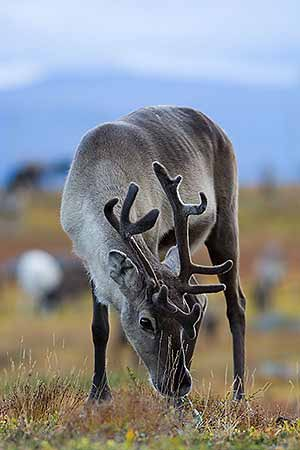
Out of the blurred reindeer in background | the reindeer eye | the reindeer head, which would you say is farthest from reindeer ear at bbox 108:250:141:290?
the blurred reindeer in background

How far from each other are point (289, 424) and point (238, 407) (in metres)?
0.42

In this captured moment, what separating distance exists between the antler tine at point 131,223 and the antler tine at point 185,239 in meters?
0.26

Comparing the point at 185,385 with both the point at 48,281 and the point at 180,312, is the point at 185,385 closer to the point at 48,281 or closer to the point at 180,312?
the point at 180,312

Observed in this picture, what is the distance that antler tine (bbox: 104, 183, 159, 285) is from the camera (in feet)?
28.7

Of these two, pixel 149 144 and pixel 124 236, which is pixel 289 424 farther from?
pixel 149 144

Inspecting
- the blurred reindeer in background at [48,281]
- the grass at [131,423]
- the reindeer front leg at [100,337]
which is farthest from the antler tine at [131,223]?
the blurred reindeer in background at [48,281]

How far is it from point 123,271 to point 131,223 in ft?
1.17

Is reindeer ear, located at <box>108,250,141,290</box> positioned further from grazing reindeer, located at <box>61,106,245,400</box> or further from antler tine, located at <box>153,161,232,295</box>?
antler tine, located at <box>153,161,232,295</box>

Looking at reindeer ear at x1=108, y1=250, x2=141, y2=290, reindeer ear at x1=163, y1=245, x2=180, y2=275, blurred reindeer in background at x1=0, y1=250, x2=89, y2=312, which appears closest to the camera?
reindeer ear at x1=108, y1=250, x2=141, y2=290

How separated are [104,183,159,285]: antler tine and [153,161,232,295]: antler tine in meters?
0.26

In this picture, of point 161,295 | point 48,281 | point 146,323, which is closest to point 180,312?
point 161,295

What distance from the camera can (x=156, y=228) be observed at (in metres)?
9.91

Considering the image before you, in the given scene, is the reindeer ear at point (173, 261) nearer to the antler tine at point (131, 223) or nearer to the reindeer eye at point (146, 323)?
the antler tine at point (131, 223)

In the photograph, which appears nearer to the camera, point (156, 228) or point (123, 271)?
point (123, 271)
